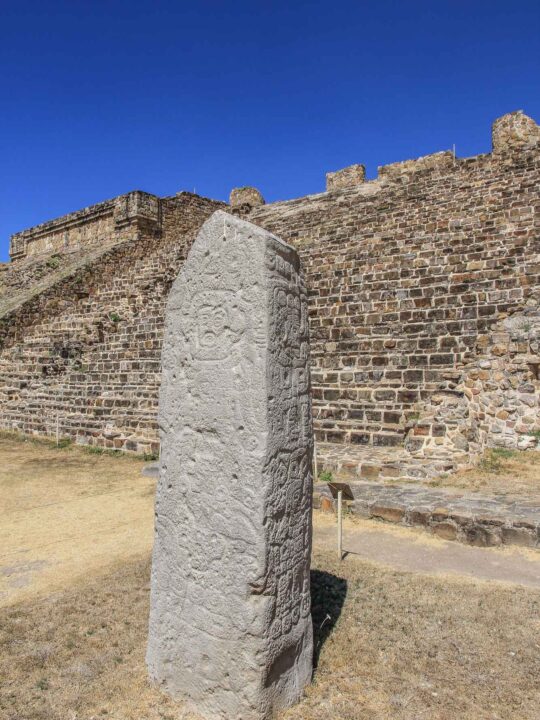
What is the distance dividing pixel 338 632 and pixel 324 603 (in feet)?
1.16

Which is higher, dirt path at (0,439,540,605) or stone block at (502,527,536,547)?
stone block at (502,527,536,547)

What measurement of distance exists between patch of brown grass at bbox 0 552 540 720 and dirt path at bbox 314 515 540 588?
0.25 m

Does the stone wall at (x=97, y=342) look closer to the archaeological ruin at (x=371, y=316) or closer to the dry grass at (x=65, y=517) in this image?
the archaeological ruin at (x=371, y=316)

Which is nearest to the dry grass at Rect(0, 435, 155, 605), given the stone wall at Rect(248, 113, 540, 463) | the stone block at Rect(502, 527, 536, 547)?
the stone block at Rect(502, 527, 536, 547)

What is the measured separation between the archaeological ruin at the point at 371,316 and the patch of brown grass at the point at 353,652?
3272 mm

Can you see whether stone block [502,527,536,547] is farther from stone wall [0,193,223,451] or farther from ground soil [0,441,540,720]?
stone wall [0,193,223,451]

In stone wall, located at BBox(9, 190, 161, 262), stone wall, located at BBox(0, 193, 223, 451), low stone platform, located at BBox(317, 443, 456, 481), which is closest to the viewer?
low stone platform, located at BBox(317, 443, 456, 481)

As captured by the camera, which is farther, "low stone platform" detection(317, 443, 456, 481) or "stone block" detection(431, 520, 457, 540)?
"low stone platform" detection(317, 443, 456, 481)

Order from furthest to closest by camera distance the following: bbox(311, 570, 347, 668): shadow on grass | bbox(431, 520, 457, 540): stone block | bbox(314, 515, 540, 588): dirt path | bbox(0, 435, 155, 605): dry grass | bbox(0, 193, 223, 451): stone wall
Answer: bbox(0, 193, 223, 451): stone wall
bbox(431, 520, 457, 540): stone block
bbox(0, 435, 155, 605): dry grass
bbox(314, 515, 540, 588): dirt path
bbox(311, 570, 347, 668): shadow on grass

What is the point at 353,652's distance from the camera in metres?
2.79

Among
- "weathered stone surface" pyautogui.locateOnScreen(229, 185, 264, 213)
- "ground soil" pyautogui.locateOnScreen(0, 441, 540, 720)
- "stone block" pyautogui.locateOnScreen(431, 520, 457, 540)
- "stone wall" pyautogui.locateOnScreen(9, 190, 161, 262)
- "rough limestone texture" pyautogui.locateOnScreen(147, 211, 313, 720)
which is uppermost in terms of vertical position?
"weathered stone surface" pyautogui.locateOnScreen(229, 185, 264, 213)

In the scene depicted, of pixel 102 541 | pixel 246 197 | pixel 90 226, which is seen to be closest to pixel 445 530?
pixel 102 541

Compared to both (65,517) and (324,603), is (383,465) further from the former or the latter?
(65,517)

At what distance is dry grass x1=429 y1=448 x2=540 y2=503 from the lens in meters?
5.96
